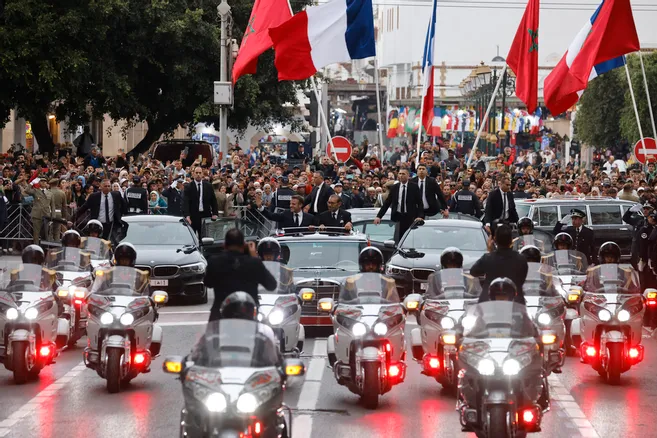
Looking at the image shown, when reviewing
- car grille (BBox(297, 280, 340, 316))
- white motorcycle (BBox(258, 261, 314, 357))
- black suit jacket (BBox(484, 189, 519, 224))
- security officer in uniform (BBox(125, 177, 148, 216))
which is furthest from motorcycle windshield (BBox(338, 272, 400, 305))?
security officer in uniform (BBox(125, 177, 148, 216))

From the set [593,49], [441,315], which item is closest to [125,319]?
[441,315]

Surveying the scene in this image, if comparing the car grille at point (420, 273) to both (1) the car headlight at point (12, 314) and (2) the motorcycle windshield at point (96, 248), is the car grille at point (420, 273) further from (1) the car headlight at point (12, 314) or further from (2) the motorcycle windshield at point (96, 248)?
(1) the car headlight at point (12, 314)

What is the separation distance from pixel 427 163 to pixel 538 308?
641 inches

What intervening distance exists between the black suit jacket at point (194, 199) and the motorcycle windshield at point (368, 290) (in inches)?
494

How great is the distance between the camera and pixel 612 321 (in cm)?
1335

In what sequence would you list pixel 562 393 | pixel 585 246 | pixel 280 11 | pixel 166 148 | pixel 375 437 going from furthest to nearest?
pixel 166 148 < pixel 280 11 < pixel 585 246 < pixel 562 393 < pixel 375 437

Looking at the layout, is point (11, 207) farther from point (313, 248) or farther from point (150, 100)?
point (150, 100)

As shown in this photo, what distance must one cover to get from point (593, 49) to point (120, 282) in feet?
49.7

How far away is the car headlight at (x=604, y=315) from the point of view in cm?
1330

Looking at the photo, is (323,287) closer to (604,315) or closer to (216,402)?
(604,315)

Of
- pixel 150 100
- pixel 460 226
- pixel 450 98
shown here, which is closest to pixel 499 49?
→ pixel 450 98

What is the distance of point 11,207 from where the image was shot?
28.4 meters

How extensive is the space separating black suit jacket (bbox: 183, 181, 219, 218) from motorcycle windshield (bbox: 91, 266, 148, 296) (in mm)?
11513

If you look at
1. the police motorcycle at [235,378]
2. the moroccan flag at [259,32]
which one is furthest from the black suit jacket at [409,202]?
the police motorcycle at [235,378]
